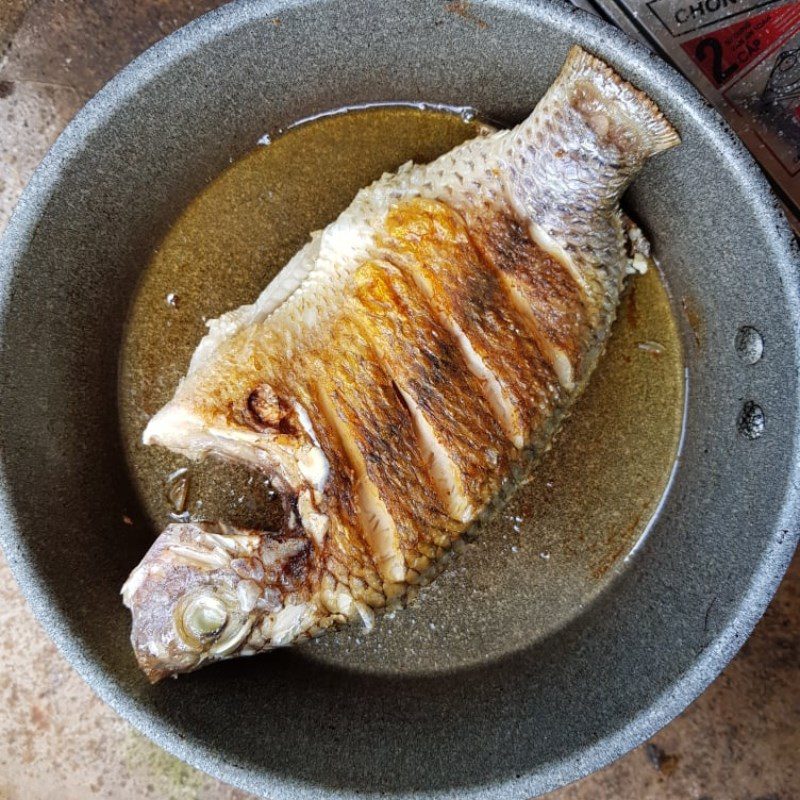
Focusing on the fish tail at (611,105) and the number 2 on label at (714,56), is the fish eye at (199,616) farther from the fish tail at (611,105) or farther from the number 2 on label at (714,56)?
the number 2 on label at (714,56)

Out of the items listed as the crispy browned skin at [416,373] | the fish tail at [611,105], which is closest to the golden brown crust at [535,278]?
the crispy browned skin at [416,373]

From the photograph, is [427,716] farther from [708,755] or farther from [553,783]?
[708,755]

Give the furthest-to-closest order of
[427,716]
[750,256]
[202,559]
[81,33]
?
[81,33] → [427,716] → [750,256] → [202,559]

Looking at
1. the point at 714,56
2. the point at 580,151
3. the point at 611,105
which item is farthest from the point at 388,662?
the point at 714,56

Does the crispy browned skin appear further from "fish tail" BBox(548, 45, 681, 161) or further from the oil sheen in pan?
the oil sheen in pan

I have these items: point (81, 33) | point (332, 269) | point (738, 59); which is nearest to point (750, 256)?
point (738, 59)

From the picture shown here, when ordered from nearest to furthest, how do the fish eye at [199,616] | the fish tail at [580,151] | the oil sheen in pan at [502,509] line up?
the fish eye at [199,616]
the fish tail at [580,151]
the oil sheen in pan at [502,509]

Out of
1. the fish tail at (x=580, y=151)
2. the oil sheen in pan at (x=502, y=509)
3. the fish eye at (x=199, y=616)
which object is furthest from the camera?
the oil sheen in pan at (x=502, y=509)

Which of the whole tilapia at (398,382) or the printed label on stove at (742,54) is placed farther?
the printed label on stove at (742,54)
